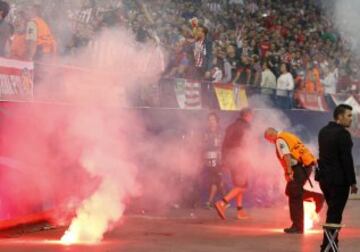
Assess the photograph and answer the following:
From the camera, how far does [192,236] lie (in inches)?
404

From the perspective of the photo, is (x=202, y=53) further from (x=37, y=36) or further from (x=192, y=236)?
(x=192, y=236)

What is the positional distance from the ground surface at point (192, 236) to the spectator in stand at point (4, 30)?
7.51 ft

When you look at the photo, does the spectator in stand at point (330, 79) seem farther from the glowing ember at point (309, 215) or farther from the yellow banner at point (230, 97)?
the glowing ember at point (309, 215)

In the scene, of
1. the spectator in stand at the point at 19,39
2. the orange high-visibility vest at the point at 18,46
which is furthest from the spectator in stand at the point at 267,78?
the orange high-visibility vest at the point at 18,46

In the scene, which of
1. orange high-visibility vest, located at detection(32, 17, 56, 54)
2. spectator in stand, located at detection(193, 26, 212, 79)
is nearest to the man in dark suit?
orange high-visibility vest, located at detection(32, 17, 56, 54)

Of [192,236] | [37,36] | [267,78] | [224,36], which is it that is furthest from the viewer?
[224,36]

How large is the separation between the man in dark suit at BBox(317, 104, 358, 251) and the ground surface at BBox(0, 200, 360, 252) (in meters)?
1.02

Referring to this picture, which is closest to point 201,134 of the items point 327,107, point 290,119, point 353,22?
point 290,119

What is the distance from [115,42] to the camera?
500 inches

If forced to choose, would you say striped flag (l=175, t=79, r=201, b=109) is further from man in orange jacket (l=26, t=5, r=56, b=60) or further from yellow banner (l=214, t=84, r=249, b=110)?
man in orange jacket (l=26, t=5, r=56, b=60)

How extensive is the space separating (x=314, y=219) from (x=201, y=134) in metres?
2.70

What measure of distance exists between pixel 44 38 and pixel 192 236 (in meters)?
3.46

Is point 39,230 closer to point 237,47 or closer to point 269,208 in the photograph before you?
point 269,208

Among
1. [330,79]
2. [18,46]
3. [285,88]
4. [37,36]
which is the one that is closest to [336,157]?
[18,46]
